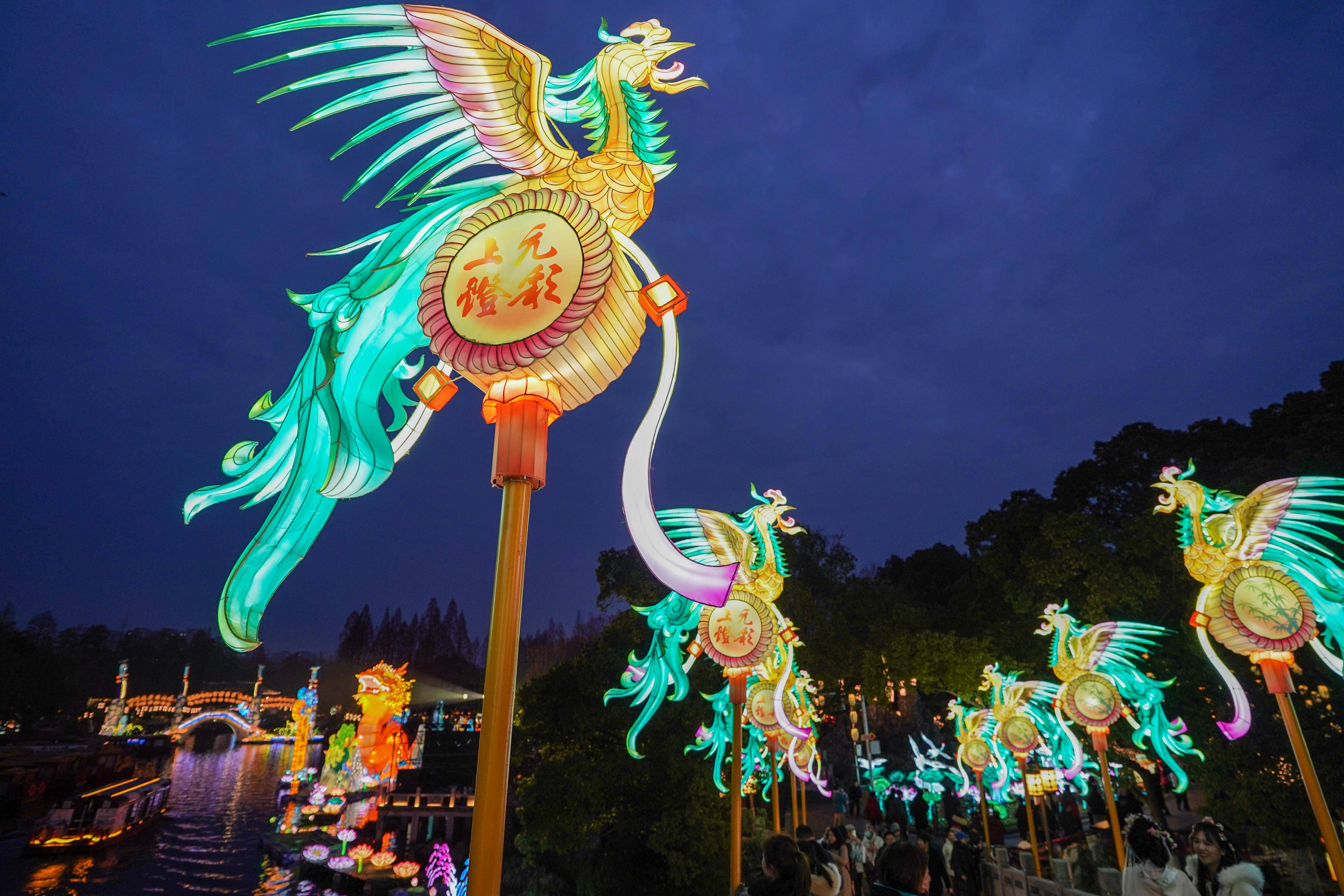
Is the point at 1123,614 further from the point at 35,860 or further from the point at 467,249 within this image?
the point at 35,860

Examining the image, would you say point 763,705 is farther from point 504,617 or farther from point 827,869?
point 504,617

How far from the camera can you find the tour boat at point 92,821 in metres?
17.0

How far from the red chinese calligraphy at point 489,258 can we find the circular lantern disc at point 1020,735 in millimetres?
15003

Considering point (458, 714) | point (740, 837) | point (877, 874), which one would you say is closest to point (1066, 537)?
point (740, 837)

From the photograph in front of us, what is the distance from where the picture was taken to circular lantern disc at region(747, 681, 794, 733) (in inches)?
405

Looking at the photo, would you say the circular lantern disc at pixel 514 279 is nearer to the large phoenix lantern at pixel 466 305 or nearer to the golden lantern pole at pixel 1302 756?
the large phoenix lantern at pixel 466 305

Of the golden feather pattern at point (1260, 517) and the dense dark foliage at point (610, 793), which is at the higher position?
the golden feather pattern at point (1260, 517)

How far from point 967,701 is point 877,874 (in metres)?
14.4

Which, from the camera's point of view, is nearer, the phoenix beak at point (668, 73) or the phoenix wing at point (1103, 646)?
the phoenix beak at point (668, 73)

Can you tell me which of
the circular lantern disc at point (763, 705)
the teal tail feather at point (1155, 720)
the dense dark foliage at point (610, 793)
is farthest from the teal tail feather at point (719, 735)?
the teal tail feather at point (1155, 720)

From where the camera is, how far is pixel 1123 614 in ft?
49.5

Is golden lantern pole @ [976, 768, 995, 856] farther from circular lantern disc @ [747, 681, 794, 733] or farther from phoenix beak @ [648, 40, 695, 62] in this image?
phoenix beak @ [648, 40, 695, 62]

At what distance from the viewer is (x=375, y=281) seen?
2.89 m

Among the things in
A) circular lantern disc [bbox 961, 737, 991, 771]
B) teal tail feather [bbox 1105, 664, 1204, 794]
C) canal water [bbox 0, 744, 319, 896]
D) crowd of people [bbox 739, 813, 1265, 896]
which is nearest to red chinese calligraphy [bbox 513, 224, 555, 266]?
crowd of people [bbox 739, 813, 1265, 896]
